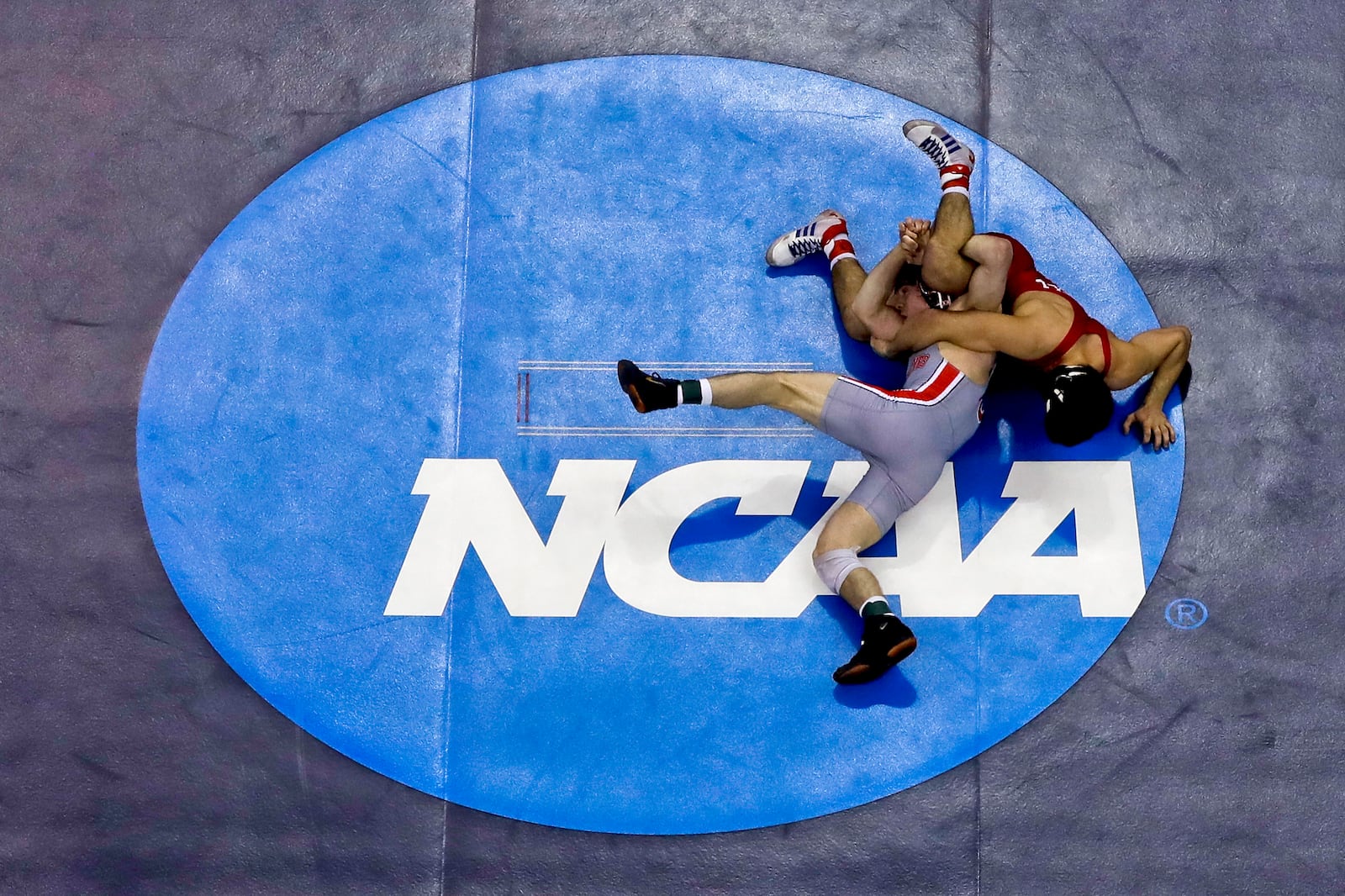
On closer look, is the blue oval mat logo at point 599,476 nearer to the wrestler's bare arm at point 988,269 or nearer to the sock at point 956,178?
the sock at point 956,178

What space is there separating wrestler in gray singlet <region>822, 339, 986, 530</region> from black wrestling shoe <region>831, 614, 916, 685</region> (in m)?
0.46

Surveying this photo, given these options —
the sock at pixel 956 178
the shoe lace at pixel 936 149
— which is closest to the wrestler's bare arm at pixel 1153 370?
the sock at pixel 956 178

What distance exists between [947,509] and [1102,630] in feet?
2.84

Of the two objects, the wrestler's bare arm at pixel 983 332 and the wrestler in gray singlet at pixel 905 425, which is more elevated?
the wrestler's bare arm at pixel 983 332

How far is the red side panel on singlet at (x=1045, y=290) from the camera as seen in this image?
4.66 metres

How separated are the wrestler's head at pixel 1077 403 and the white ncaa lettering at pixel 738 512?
53cm

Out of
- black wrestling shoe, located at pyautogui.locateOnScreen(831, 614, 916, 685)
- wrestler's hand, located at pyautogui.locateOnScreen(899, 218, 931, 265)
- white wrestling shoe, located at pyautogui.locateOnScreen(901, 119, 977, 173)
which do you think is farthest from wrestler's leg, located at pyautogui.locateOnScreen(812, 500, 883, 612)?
white wrestling shoe, located at pyautogui.locateOnScreen(901, 119, 977, 173)

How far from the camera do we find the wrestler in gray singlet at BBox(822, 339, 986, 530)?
4.63 metres

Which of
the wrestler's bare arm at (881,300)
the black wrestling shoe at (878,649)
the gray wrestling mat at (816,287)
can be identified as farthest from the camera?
the wrestler's bare arm at (881,300)

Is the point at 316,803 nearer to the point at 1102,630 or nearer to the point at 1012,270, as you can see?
the point at 1102,630

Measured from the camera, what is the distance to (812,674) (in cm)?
482

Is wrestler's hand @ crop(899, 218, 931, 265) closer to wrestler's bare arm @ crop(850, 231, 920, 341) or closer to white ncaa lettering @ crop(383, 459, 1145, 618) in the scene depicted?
wrestler's bare arm @ crop(850, 231, 920, 341)

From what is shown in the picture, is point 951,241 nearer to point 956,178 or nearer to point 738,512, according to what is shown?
point 956,178

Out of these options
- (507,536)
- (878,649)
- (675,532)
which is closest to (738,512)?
(675,532)
